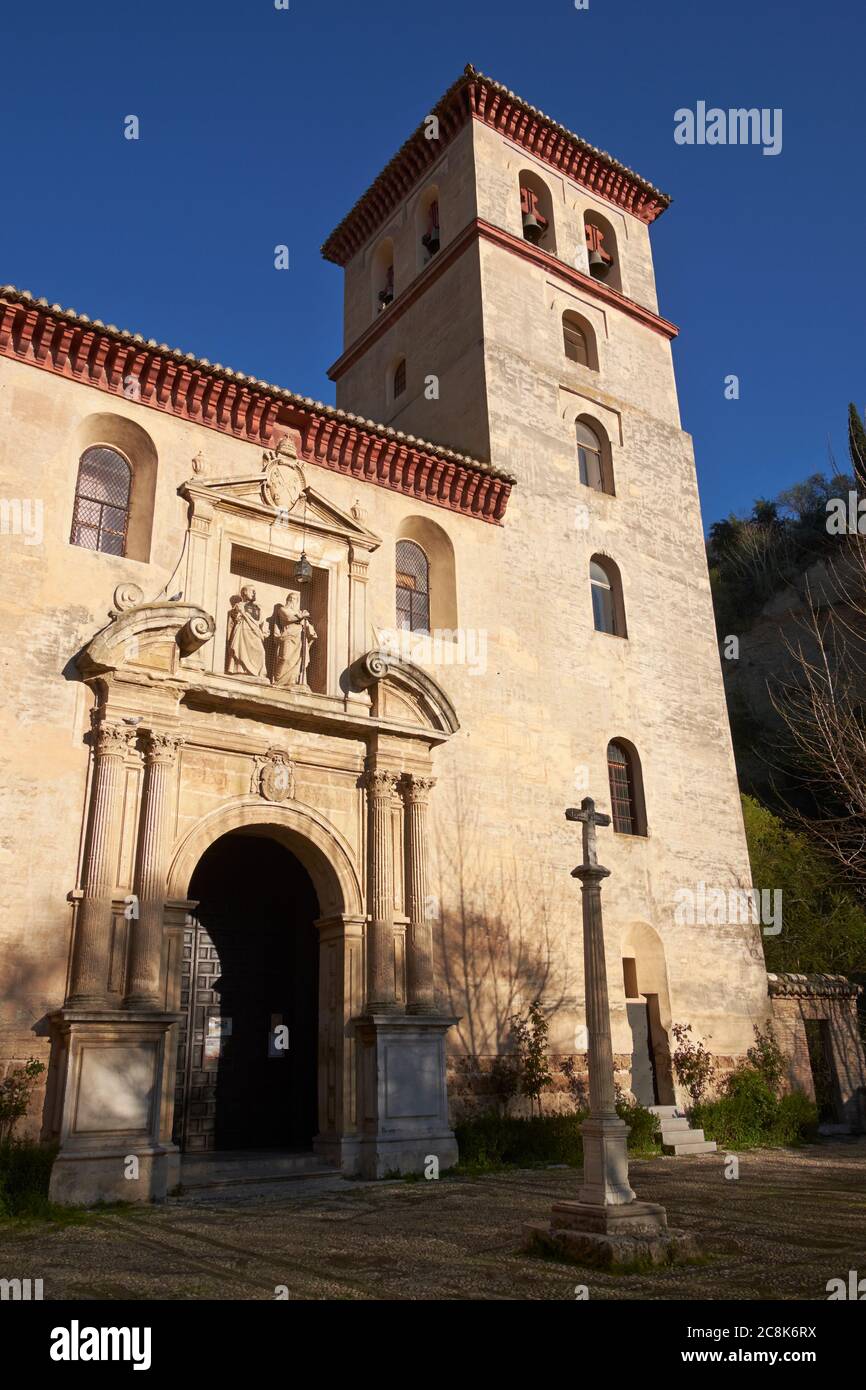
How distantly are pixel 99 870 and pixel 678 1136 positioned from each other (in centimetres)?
952

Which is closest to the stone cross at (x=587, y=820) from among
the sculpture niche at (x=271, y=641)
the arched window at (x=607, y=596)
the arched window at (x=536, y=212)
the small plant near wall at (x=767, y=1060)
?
the sculpture niche at (x=271, y=641)

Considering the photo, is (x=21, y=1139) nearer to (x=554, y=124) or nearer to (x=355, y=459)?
(x=355, y=459)

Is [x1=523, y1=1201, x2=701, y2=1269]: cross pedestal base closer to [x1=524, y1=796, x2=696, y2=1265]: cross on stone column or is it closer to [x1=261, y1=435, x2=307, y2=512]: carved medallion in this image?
[x1=524, y1=796, x2=696, y2=1265]: cross on stone column

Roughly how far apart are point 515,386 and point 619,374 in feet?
11.1

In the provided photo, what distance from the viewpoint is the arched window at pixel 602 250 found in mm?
22203

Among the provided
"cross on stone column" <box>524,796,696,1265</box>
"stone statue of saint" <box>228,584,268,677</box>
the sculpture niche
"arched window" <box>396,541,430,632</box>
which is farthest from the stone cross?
"arched window" <box>396,541,430,632</box>

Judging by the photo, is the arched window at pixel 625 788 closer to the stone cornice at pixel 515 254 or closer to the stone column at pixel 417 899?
the stone column at pixel 417 899

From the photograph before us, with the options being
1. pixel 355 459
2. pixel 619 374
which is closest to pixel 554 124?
pixel 619 374

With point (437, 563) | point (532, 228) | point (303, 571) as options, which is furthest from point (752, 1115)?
point (532, 228)

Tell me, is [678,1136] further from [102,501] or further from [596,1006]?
[102,501]

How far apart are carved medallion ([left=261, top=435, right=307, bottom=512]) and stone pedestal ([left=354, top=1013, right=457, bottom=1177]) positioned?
23.7 ft

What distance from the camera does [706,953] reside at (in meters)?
17.3

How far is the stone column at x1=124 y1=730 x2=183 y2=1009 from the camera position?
11172mm

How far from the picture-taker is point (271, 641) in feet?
45.9
